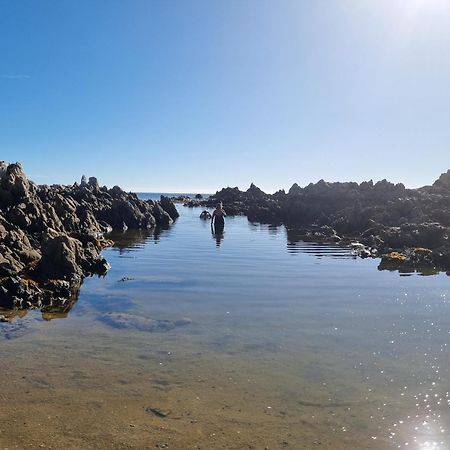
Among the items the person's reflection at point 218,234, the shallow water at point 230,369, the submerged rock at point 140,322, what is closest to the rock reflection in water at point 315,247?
the person's reflection at point 218,234

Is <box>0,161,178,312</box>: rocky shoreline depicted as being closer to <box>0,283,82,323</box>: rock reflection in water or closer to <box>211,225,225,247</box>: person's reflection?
<box>0,283,82,323</box>: rock reflection in water

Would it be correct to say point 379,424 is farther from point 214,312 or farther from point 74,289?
point 74,289

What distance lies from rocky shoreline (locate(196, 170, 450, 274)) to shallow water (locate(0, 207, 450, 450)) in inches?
413

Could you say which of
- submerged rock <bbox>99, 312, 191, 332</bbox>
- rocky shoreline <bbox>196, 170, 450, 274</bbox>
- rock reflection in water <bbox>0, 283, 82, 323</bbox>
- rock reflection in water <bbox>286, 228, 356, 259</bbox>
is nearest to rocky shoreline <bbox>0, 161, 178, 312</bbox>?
rock reflection in water <bbox>0, 283, 82, 323</bbox>

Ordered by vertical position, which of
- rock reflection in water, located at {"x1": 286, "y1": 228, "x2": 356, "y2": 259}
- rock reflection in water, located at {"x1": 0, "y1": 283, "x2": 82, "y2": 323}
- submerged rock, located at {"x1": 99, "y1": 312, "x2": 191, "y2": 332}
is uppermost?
rock reflection in water, located at {"x1": 286, "y1": 228, "x2": 356, "y2": 259}

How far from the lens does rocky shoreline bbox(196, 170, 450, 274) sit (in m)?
30.2

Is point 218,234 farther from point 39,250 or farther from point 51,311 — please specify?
point 51,311

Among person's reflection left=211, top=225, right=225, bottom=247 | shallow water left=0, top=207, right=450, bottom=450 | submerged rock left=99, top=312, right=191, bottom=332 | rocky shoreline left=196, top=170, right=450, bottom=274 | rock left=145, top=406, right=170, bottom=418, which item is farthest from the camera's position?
person's reflection left=211, top=225, right=225, bottom=247

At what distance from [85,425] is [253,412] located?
3196 mm

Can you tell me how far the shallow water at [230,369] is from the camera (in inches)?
302

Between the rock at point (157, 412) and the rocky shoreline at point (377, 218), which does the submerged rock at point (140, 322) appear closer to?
the rock at point (157, 412)

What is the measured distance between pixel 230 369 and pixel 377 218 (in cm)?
4247

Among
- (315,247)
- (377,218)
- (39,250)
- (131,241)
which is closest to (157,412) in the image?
(39,250)

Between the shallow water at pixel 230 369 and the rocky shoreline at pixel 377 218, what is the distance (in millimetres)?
10491
